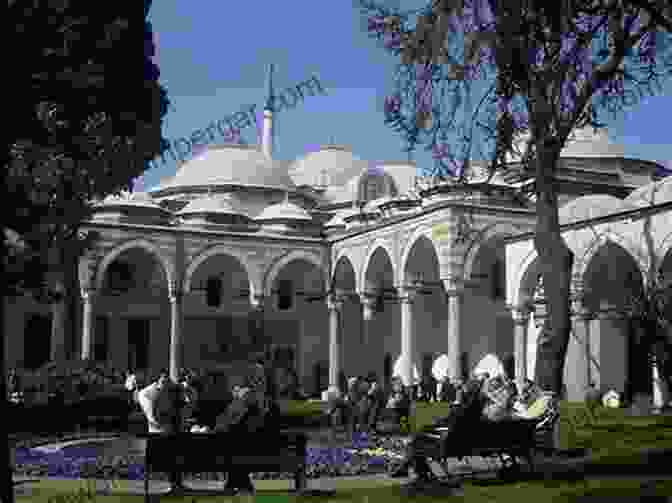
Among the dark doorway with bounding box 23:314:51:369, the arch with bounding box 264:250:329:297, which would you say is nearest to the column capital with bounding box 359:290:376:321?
the arch with bounding box 264:250:329:297

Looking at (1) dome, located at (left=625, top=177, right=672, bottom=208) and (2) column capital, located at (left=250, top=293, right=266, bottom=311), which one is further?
(2) column capital, located at (left=250, top=293, right=266, bottom=311)

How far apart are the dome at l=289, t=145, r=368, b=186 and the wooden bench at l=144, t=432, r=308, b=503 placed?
125 ft

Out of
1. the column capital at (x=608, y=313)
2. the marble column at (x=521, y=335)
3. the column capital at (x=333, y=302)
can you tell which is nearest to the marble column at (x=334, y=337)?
the column capital at (x=333, y=302)

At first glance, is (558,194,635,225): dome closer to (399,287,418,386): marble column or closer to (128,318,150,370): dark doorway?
(399,287,418,386): marble column

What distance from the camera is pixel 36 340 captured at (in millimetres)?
Answer: 31031

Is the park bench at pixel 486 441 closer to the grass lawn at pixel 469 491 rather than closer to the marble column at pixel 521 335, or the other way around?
the grass lawn at pixel 469 491

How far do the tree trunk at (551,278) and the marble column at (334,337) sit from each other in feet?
74.0

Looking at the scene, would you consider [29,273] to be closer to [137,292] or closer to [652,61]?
[652,61]

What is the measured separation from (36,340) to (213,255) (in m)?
6.82

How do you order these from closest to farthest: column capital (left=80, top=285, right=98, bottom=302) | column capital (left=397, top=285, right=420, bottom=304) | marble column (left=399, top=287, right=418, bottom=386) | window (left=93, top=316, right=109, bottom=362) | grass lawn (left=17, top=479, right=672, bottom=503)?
grass lawn (left=17, top=479, right=672, bottom=503) < marble column (left=399, top=287, right=418, bottom=386) < column capital (left=397, top=285, right=420, bottom=304) < column capital (left=80, top=285, right=98, bottom=302) < window (left=93, top=316, right=109, bottom=362)

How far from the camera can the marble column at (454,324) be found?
25.7m

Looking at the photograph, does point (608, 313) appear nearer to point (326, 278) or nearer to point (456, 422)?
point (326, 278)

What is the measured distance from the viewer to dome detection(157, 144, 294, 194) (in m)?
39.2

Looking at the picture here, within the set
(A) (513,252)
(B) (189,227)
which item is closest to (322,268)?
(B) (189,227)
